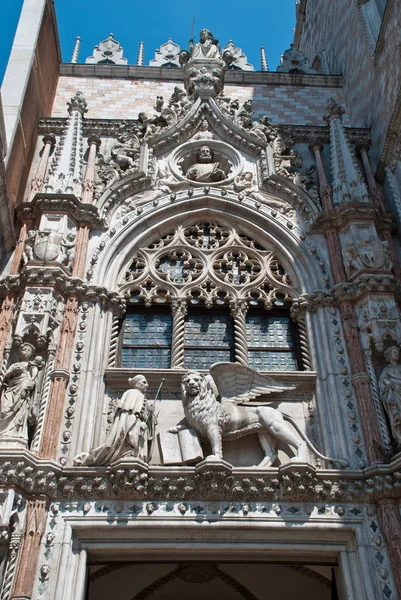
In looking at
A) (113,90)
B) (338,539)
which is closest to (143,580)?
(338,539)

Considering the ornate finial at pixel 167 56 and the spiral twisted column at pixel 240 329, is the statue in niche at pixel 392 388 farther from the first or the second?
the ornate finial at pixel 167 56

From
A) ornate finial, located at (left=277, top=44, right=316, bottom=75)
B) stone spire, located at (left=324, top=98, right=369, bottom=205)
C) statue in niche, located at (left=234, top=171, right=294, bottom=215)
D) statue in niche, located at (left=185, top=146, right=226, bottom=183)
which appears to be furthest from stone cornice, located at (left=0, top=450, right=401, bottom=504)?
ornate finial, located at (left=277, top=44, right=316, bottom=75)

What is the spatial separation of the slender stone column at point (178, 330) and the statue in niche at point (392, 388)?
3108 millimetres

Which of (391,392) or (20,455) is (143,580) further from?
(391,392)

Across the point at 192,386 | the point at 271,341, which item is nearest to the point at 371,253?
the point at 271,341

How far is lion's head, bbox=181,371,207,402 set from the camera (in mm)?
9594

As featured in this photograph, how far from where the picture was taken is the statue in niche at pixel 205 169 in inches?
543

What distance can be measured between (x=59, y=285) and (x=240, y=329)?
3.03 metres

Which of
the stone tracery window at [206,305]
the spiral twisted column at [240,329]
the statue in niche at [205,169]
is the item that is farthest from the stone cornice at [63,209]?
the spiral twisted column at [240,329]

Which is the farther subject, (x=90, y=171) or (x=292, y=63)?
(x=292, y=63)

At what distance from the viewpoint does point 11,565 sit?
7.91m

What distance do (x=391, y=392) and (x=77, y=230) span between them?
6.06 metres

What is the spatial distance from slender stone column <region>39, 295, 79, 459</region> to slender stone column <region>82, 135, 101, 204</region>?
267 centimetres

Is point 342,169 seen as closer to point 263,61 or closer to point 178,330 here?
point 178,330
